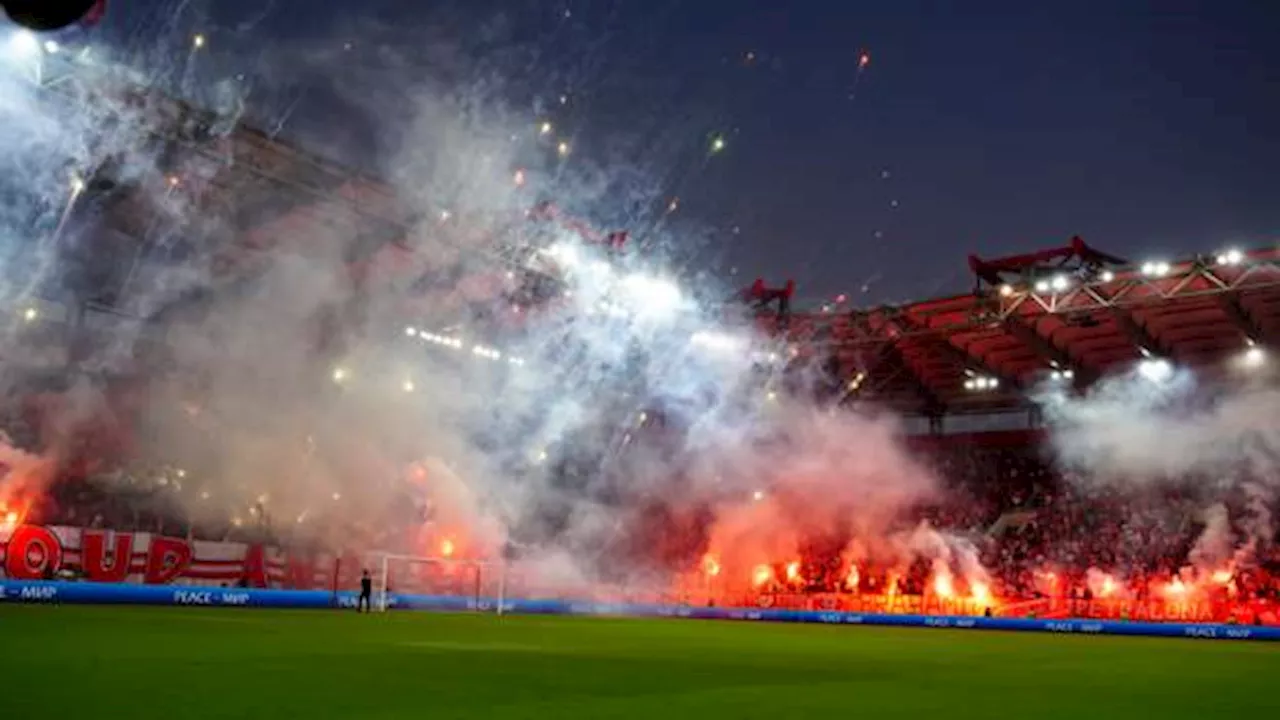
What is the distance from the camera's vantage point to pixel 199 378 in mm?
30828

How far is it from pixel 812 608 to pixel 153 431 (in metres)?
20.7

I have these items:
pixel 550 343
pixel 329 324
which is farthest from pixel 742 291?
pixel 329 324

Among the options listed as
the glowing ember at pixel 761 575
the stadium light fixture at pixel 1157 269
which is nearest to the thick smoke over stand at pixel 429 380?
the glowing ember at pixel 761 575

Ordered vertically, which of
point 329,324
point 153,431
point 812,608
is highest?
point 329,324

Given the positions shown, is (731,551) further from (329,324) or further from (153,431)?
(153,431)

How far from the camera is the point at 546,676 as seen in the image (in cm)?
1038

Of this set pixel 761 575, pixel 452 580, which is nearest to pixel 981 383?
pixel 761 575

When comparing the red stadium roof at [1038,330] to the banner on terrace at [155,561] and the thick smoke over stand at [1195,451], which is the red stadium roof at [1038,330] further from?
the banner on terrace at [155,561]

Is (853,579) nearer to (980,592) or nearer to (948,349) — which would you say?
(980,592)

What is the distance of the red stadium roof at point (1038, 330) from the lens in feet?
89.8

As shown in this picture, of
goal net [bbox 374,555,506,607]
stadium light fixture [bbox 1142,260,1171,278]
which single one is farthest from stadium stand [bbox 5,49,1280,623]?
goal net [bbox 374,555,506,607]

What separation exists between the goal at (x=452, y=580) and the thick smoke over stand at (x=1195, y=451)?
63.5ft

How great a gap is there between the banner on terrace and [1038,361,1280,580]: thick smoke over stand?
23852mm

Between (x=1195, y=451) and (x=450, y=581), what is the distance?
23.0m
